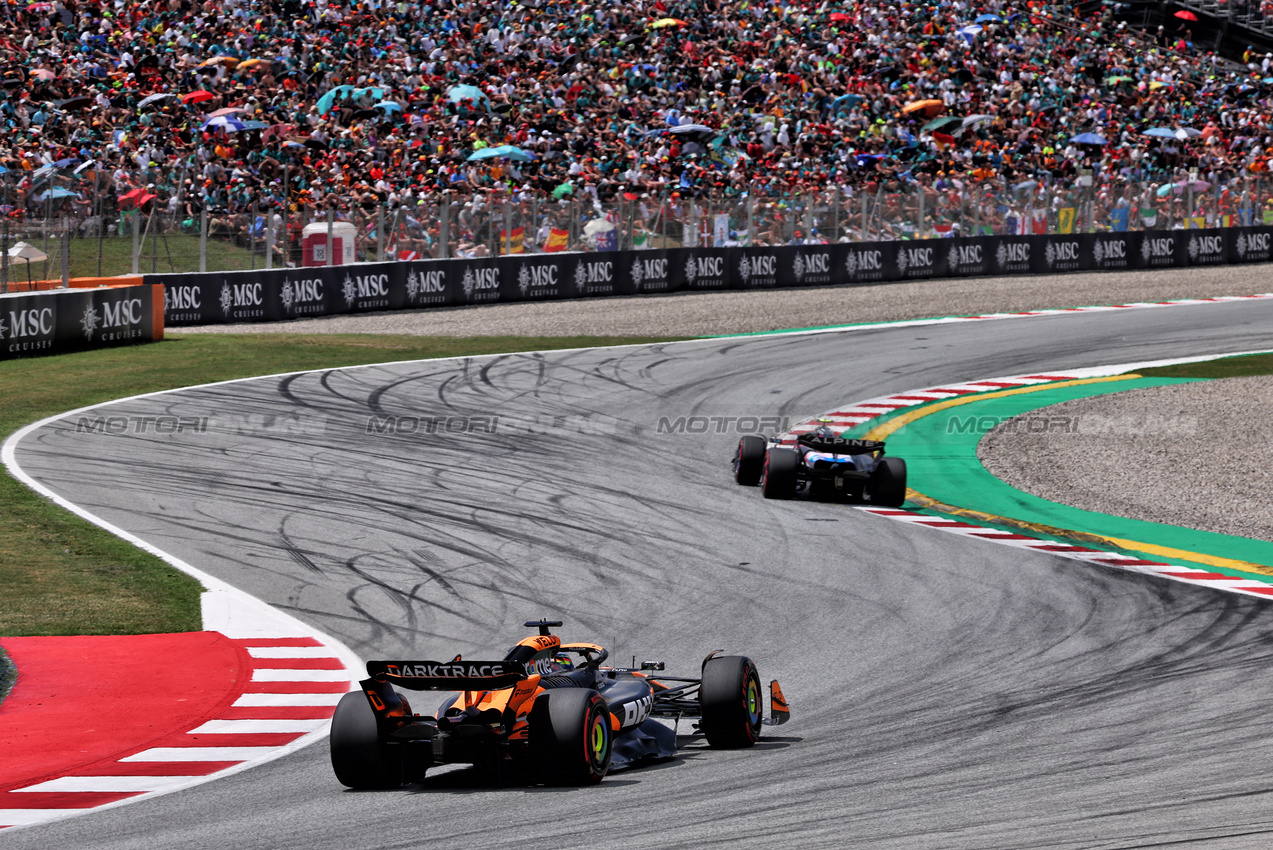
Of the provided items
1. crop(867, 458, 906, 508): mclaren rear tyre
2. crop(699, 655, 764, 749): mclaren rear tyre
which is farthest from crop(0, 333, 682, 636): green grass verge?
crop(867, 458, 906, 508): mclaren rear tyre

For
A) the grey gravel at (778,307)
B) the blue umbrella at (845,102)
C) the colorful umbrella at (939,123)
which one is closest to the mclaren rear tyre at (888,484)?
the grey gravel at (778,307)

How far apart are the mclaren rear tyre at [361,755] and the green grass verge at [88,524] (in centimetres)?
433

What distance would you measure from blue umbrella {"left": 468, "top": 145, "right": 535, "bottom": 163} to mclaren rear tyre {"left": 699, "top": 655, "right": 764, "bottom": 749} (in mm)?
27025

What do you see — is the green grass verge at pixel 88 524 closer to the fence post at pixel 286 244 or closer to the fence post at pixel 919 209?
the fence post at pixel 286 244

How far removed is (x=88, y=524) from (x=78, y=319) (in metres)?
12.6

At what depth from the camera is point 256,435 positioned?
19281 mm

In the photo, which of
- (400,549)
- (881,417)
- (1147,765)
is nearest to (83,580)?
(400,549)

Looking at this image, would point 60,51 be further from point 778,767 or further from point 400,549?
point 778,767

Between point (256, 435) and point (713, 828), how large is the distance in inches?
542

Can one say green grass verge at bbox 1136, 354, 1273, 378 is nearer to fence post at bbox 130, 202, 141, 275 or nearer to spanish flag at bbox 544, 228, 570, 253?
spanish flag at bbox 544, 228, 570, 253

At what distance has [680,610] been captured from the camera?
1198 centimetres

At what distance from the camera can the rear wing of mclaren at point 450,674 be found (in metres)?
7.59

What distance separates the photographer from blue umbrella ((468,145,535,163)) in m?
34.2

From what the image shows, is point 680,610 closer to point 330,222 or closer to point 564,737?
point 564,737
